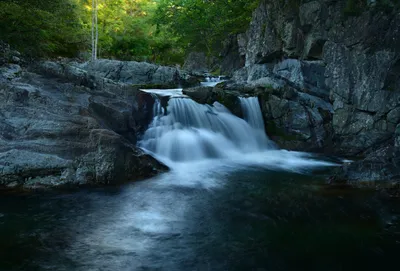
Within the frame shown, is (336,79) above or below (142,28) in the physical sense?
below

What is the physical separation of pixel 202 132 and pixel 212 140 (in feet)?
1.88

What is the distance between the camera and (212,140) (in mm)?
13688

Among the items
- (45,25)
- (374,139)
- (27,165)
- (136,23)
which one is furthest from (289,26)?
(136,23)

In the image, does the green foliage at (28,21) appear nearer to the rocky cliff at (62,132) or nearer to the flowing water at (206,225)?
the rocky cliff at (62,132)

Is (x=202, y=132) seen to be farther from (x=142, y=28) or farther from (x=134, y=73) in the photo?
(x=142, y=28)

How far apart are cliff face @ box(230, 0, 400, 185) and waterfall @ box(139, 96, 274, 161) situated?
3.56ft

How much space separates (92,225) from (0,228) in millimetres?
1667

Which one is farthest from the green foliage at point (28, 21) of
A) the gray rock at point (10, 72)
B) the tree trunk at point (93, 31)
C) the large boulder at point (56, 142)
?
the tree trunk at point (93, 31)

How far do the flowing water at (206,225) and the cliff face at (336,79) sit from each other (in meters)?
3.31

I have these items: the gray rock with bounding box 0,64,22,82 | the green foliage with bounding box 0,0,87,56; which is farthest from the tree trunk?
the green foliage with bounding box 0,0,87,56

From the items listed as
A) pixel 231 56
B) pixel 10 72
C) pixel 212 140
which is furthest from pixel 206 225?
pixel 231 56

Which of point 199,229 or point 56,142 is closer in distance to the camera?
point 199,229

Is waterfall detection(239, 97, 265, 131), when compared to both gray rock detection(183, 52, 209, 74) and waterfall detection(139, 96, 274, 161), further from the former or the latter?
gray rock detection(183, 52, 209, 74)

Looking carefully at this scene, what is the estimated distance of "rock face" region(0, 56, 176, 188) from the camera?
27.9 feet
